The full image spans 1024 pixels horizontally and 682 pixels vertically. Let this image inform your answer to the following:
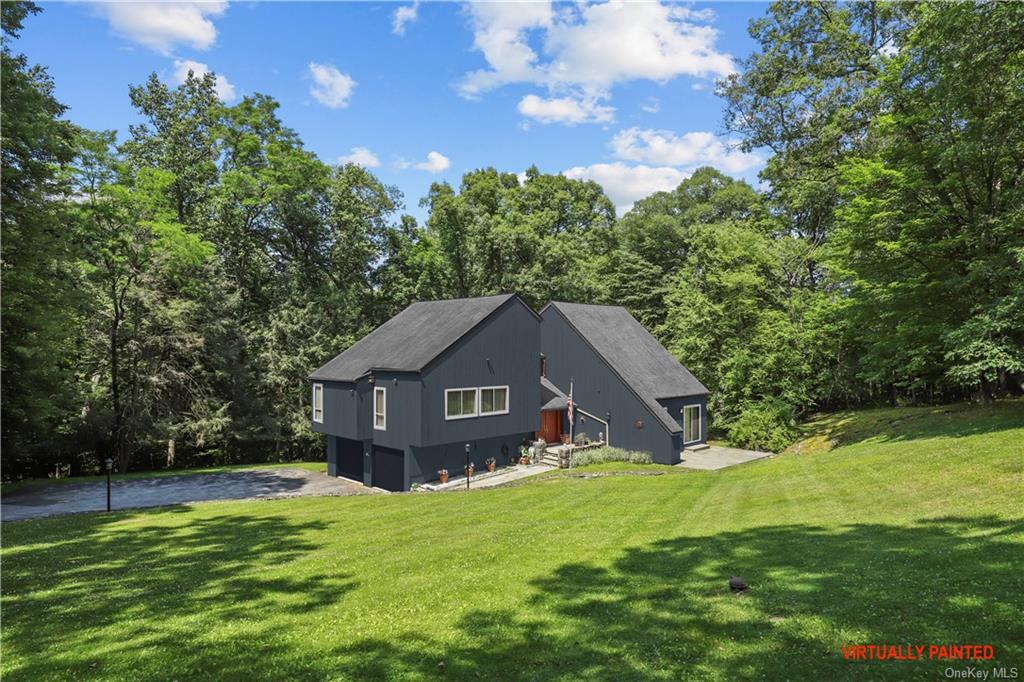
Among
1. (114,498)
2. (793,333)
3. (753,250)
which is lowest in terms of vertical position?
(114,498)

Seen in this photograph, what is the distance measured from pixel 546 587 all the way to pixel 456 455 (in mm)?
18238

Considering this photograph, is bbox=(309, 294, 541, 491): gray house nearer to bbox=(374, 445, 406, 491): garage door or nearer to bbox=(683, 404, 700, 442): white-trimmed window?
bbox=(374, 445, 406, 491): garage door

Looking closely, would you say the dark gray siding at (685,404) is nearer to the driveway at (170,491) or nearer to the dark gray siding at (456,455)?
the dark gray siding at (456,455)

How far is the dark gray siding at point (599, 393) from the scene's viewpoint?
94.2 feet

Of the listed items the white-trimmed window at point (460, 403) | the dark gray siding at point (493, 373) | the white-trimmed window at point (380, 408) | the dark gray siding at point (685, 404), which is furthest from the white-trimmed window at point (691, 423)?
the white-trimmed window at point (380, 408)

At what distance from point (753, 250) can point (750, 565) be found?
32.6m

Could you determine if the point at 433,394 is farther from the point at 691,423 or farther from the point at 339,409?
the point at 691,423

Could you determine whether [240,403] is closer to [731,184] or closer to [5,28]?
[5,28]

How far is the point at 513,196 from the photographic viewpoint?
5647cm

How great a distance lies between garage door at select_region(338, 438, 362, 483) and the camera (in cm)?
2861

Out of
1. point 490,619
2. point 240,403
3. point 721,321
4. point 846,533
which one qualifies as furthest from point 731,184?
point 490,619

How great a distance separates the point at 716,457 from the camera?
100 ft

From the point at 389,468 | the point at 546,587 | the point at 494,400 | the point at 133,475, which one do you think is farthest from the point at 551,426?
the point at 546,587

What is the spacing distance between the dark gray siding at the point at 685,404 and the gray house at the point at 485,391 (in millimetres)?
68
